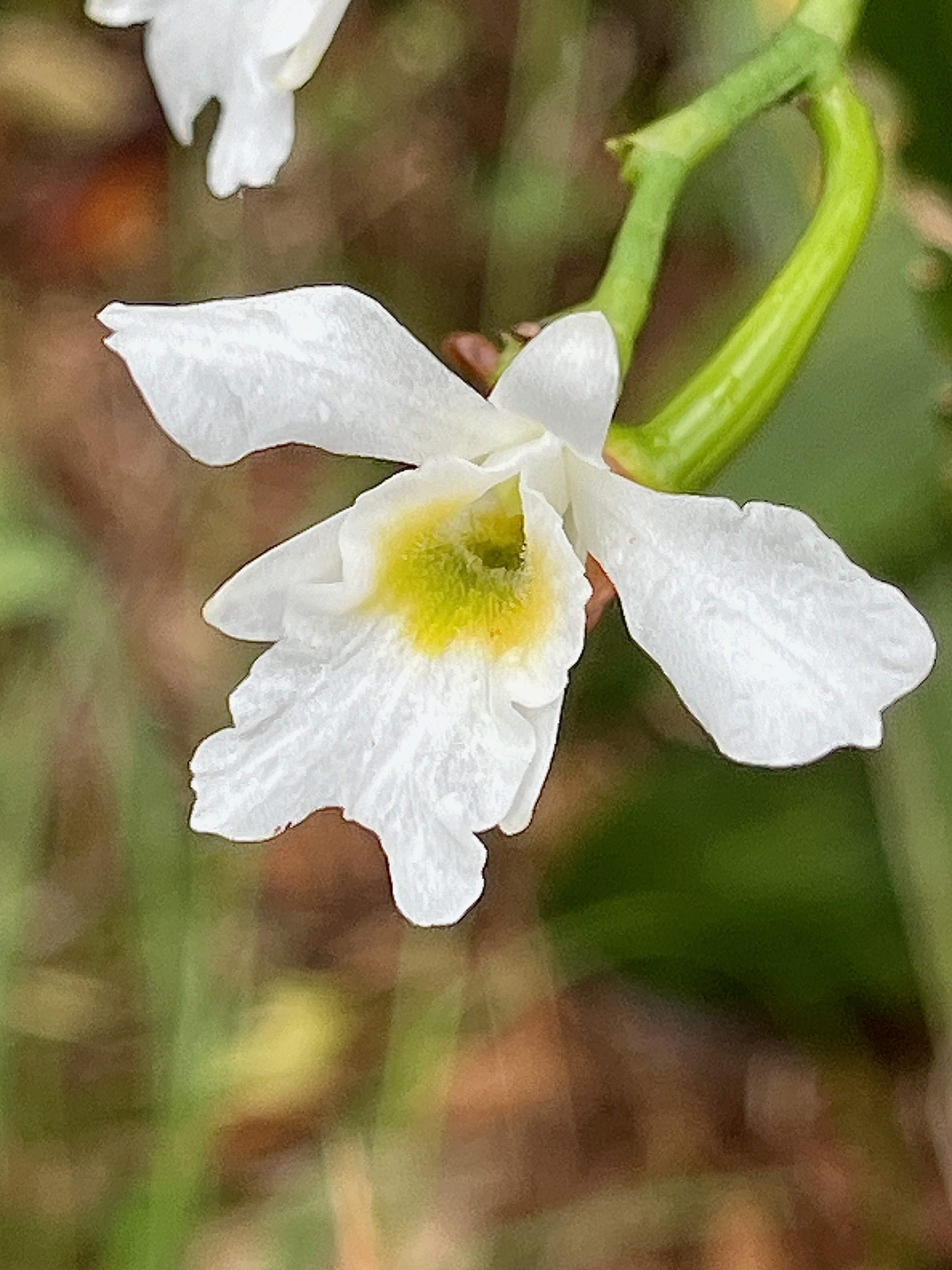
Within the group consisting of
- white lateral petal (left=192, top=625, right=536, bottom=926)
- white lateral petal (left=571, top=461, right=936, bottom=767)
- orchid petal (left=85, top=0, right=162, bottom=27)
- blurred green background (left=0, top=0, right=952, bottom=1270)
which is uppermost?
white lateral petal (left=571, top=461, right=936, bottom=767)

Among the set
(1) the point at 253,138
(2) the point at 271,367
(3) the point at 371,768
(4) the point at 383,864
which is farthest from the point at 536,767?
(4) the point at 383,864

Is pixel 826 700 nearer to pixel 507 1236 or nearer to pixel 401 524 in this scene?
pixel 401 524

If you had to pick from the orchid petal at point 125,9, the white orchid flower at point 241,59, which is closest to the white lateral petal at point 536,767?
the white orchid flower at point 241,59

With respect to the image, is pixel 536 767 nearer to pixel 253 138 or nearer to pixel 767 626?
pixel 767 626

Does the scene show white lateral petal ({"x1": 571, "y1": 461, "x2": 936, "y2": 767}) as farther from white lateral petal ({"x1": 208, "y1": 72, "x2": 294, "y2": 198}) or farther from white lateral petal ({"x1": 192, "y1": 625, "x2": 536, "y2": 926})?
white lateral petal ({"x1": 208, "y1": 72, "x2": 294, "y2": 198})

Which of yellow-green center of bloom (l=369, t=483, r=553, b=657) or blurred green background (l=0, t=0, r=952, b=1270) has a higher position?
yellow-green center of bloom (l=369, t=483, r=553, b=657)

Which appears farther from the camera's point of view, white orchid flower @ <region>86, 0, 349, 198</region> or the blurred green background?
the blurred green background

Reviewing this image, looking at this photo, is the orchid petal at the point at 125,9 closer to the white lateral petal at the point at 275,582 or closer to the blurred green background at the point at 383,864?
the white lateral petal at the point at 275,582

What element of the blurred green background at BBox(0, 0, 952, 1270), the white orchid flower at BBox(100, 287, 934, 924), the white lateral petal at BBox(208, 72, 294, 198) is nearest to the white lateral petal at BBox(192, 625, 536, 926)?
the white orchid flower at BBox(100, 287, 934, 924)
